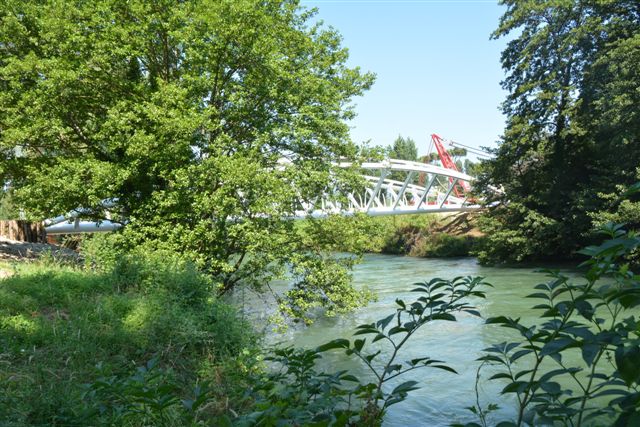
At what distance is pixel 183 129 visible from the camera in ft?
35.0

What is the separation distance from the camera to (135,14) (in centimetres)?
1164

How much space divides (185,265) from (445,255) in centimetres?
2541

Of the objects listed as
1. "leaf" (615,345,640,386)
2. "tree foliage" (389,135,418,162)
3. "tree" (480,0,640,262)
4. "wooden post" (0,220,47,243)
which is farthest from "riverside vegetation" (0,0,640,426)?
"tree foliage" (389,135,418,162)

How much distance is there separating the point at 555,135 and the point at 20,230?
21.7 metres

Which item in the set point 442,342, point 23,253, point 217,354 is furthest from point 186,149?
point 442,342

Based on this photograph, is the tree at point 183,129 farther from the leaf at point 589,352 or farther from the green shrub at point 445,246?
the green shrub at point 445,246

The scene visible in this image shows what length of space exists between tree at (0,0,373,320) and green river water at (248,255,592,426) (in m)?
1.64

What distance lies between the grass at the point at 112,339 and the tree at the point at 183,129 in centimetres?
261

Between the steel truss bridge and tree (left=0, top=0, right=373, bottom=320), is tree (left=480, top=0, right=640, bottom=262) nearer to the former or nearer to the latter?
the steel truss bridge

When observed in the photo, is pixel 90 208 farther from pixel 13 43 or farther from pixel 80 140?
pixel 13 43

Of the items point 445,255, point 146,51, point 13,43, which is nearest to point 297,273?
point 146,51

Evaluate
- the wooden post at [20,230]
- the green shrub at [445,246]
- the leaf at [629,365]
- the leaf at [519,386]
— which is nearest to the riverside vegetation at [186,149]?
the wooden post at [20,230]

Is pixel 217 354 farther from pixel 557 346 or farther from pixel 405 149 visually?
pixel 405 149

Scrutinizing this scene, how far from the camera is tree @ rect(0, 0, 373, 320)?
10930 millimetres
